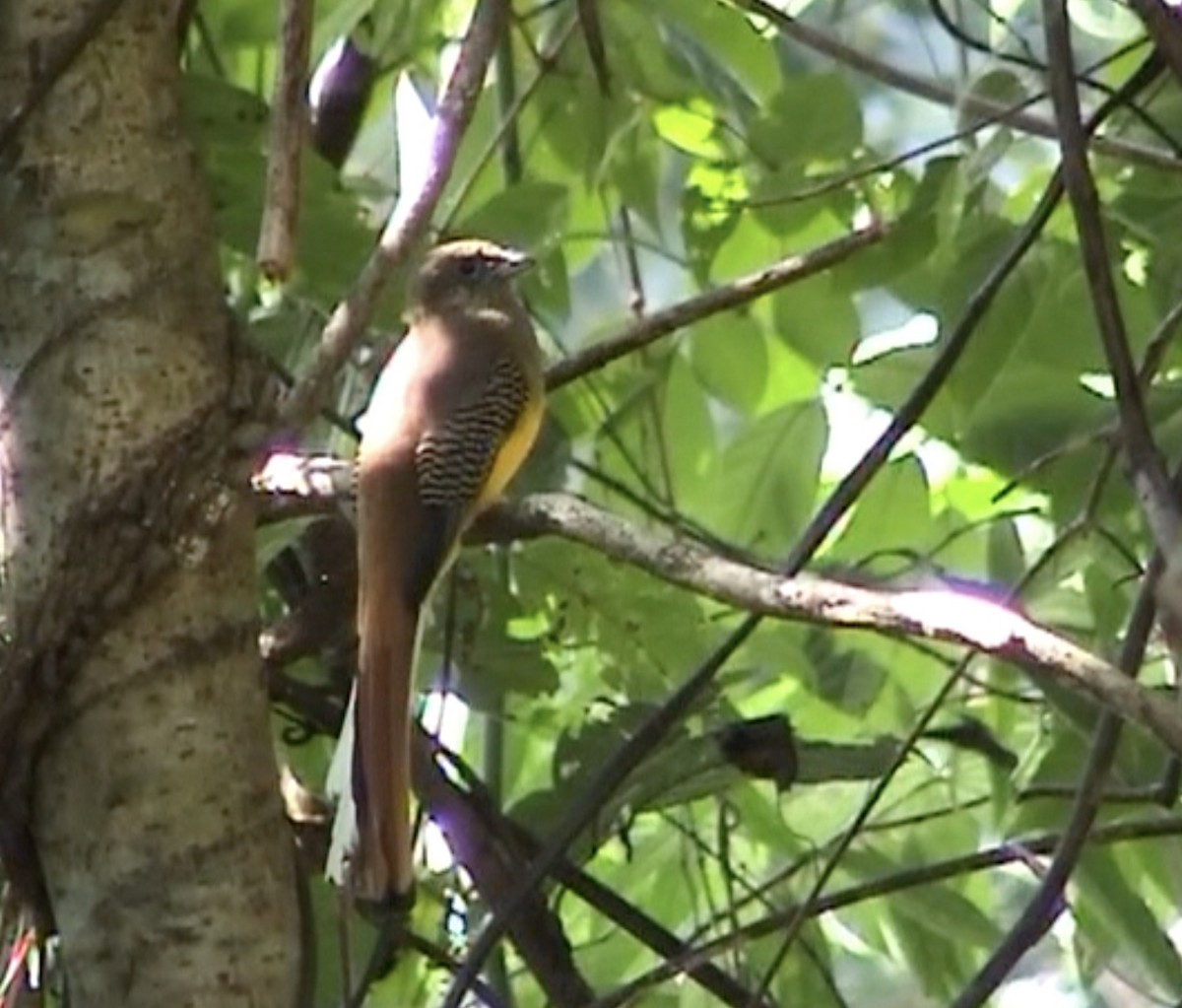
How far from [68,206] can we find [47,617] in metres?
0.16

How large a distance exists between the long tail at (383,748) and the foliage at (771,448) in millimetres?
83

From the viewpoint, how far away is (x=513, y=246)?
1.44 meters

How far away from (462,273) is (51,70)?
45cm

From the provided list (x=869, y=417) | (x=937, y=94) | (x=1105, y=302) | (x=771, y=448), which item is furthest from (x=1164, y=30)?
(x=869, y=417)

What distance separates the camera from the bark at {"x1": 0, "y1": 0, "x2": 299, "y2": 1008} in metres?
1.02

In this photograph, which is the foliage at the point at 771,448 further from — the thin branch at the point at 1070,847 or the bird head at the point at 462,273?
the thin branch at the point at 1070,847

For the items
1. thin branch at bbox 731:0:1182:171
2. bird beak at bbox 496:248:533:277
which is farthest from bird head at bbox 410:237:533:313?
thin branch at bbox 731:0:1182:171

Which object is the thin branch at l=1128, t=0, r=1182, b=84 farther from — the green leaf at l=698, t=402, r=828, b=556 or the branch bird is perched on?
the green leaf at l=698, t=402, r=828, b=556

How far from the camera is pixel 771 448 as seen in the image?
148 cm

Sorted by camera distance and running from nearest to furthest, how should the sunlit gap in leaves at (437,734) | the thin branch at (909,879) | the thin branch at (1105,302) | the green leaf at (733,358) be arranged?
the thin branch at (1105,302), the thin branch at (909,879), the sunlit gap in leaves at (437,734), the green leaf at (733,358)

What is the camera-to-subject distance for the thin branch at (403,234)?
0.97 meters

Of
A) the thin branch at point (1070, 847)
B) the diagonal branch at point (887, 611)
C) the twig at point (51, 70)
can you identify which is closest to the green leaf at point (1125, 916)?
the thin branch at point (1070, 847)

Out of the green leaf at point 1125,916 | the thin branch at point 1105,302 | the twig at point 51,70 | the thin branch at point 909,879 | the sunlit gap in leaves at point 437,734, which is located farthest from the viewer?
the sunlit gap in leaves at point 437,734

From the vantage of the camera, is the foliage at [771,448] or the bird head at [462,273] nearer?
the foliage at [771,448]
